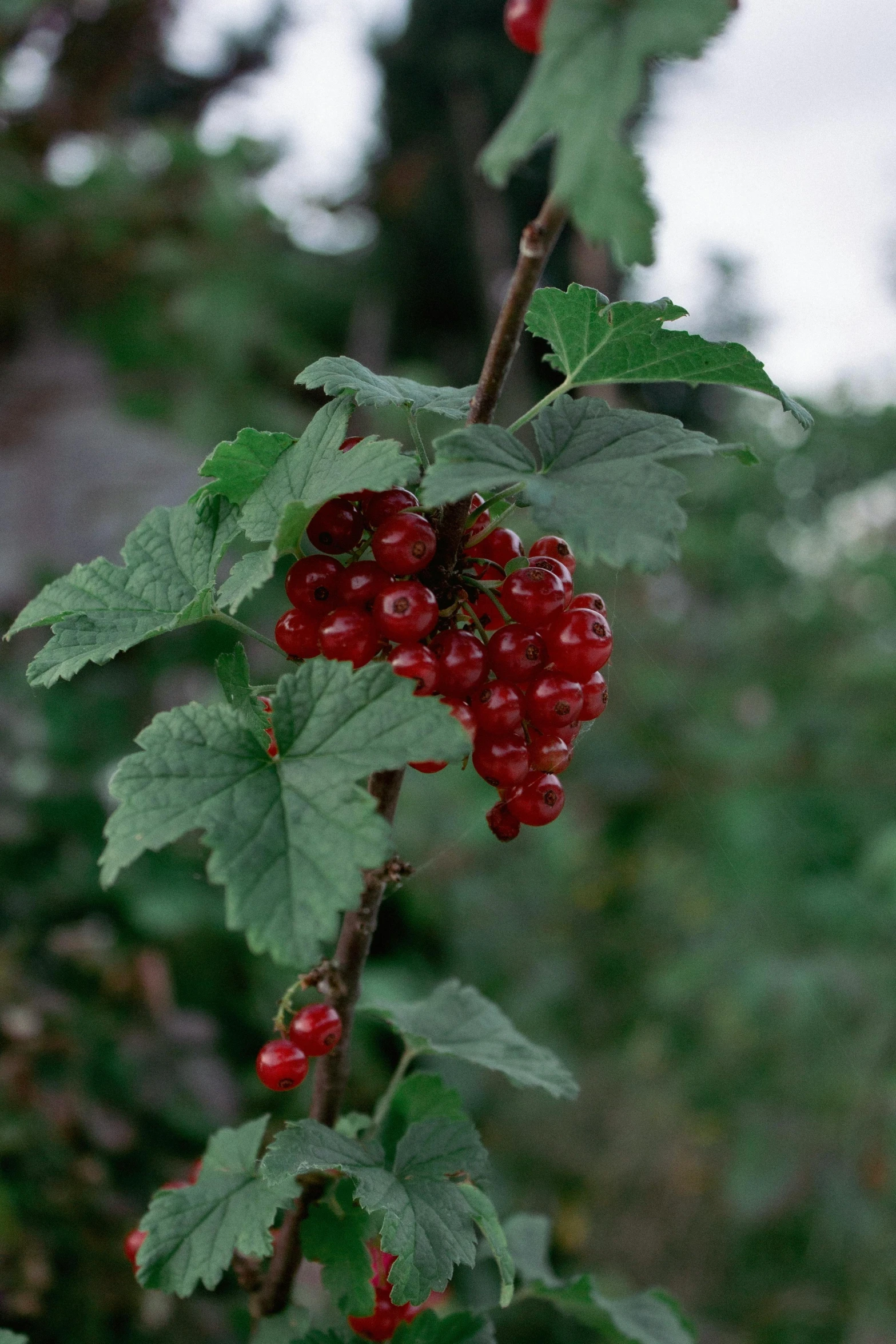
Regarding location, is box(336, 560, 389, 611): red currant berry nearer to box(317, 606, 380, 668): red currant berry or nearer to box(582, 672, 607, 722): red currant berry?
box(317, 606, 380, 668): red currant berry

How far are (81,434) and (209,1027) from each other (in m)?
2.64

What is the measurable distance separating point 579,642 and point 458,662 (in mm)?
70

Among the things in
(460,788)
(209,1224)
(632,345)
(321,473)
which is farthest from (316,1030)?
(460,788)

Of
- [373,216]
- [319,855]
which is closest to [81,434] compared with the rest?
[373,216]

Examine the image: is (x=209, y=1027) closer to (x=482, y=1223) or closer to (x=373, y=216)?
(x=482, y=1223)

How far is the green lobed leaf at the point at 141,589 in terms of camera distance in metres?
0.57

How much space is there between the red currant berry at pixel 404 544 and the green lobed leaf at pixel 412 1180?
13.5 inches

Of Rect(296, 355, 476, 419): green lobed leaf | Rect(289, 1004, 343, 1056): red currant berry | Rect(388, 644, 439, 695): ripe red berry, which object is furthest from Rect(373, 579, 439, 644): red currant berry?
Rect(289, 1004, 343, 1056): red currant berry

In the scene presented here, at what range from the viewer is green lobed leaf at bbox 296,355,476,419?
1.73 ft

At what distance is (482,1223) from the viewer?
0.57 metres

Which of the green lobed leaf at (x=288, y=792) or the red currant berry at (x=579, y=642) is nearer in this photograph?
the green lobed leaf at (x=288, y=792)

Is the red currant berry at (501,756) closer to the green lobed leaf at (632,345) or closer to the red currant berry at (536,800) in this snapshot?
the red currant berry at (536,800)

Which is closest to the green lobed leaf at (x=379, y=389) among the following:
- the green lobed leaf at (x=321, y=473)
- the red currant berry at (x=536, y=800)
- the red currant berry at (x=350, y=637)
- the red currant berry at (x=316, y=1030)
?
the green lobed leaf at (x=321, y=473)

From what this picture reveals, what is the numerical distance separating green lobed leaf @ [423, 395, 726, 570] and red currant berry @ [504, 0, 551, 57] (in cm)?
18
